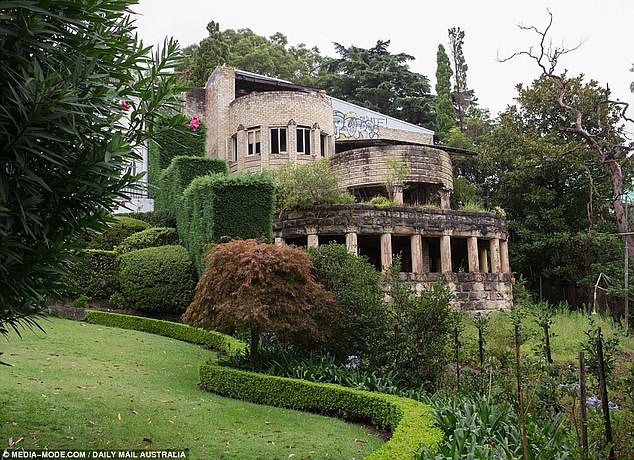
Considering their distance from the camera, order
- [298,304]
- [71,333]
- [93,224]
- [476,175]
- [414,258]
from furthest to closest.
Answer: [476,175] → [414,258] → [71,333] → [298,304] → [93,224]

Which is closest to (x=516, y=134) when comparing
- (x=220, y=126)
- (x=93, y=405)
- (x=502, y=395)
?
(x=220, y=126)

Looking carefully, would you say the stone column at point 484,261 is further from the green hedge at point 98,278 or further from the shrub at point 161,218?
the green hedge at point 98,278

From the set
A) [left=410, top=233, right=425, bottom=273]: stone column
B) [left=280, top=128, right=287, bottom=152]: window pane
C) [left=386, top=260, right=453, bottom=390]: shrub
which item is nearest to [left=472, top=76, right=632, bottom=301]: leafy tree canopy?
[left=410, top=233, right=425, bottom=273]: stone column

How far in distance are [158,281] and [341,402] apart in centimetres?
911

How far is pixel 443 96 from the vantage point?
42.0 meters

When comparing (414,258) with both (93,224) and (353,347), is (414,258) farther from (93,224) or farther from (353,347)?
(93,224)

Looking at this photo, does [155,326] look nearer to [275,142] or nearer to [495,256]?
[495,256]

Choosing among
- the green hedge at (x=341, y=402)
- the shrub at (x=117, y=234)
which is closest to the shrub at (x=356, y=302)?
the green hedge at (x=341, y=402)

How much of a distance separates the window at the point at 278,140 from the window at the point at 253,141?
0.78 metres

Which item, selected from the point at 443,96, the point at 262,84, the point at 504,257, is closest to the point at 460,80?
the point at 443,96

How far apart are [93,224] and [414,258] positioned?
698 inches

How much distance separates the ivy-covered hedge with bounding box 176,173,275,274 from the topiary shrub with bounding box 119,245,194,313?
21.0 inches

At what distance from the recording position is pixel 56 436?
6.09 metres

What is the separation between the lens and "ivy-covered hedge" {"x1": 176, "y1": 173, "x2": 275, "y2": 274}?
15.3 m
